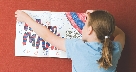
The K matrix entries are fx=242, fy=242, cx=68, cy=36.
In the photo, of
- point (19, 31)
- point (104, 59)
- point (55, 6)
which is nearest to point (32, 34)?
point (19, 31)

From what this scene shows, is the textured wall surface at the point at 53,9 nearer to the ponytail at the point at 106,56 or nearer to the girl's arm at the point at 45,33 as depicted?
the girl's arm at the point at 45,33

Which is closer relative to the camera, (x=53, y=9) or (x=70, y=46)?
(x=70, y=46)

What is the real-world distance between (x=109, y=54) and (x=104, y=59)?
0.03 metres

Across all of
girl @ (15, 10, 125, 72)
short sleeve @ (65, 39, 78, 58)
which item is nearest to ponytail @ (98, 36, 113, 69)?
girl @ (15, 10, 125, 72)

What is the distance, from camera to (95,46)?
949 mm

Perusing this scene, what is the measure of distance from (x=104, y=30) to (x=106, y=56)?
0.10m

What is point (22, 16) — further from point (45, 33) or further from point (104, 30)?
point (104, 30)

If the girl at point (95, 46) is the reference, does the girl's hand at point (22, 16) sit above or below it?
above

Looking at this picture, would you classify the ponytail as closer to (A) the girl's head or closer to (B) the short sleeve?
(A) the girl's head

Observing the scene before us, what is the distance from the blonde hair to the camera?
0.92 metres

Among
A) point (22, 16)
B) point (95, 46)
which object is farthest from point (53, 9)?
point (95, 46)

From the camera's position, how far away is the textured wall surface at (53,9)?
3.66 feet

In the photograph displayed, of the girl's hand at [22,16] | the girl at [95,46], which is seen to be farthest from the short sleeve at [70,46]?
the girl's hand at [22,16]

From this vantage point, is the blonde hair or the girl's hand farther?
the girl's hand
